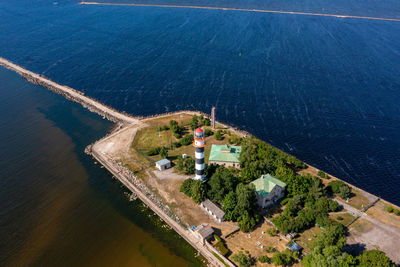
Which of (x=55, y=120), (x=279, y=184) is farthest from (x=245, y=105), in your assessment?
(x=55, y=120)

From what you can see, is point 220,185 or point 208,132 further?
point 208,132

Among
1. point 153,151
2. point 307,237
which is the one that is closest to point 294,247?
point 307,237

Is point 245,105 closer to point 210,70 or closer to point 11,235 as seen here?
point 210,70

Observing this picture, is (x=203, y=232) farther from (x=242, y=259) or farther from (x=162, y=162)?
(x=162, y=162)

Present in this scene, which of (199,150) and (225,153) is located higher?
(199,150)

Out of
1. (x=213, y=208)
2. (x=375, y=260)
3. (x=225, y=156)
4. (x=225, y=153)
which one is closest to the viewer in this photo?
(x=375, y=260)

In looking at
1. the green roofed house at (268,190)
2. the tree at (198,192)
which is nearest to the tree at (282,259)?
the green roofed house at (268,190)

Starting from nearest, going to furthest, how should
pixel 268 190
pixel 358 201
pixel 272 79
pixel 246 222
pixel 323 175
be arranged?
pixel 246 222
pixel 268 190
pixel 358 201
pixel 323 175
pixel 272 79

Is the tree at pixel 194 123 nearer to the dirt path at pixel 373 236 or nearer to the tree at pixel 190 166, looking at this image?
the tree at pixel 190 166
